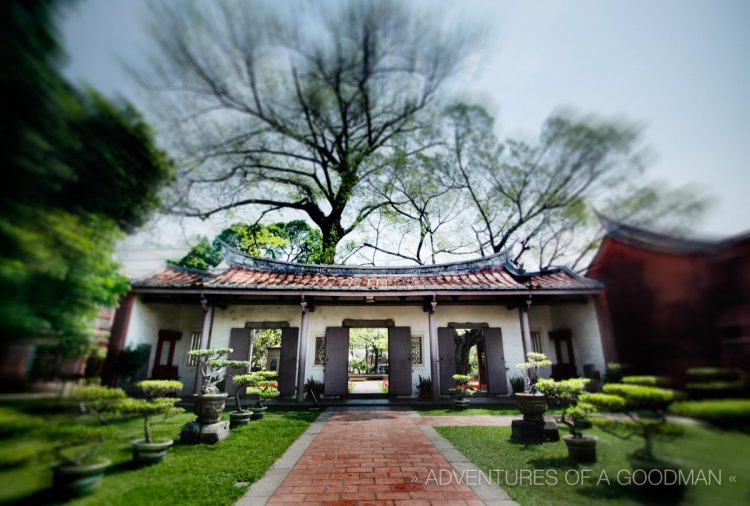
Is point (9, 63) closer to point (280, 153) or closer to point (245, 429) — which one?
point (280, 153)

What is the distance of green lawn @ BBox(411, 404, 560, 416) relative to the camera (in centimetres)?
788

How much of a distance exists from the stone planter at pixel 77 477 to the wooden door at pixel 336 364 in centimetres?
1027

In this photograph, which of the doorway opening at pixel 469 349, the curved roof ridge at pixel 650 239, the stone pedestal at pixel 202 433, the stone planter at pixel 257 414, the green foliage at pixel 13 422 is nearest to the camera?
the green foliage at pixel 13 422

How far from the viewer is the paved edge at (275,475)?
2939mm

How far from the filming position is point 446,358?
10906 millimetres

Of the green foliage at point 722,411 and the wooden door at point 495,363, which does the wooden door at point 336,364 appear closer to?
the wooden door at point 495,363

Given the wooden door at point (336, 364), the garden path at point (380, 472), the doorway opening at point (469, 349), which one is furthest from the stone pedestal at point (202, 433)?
the doorway opening at point (469, 349)

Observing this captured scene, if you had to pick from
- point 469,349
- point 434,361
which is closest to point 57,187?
point 434,361

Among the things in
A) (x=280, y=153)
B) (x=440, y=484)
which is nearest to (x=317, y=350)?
(x=440, y=484)

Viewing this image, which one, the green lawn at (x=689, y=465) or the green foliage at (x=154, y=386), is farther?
the green foliage at (x=154, y=386)

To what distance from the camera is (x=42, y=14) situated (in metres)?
0.69

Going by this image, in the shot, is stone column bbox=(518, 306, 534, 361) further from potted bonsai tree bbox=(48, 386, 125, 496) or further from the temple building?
potted bonsai tree bbox=(48, 386, 125, 496)

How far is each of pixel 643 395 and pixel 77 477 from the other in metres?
1.67

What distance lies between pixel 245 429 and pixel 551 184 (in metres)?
6.57
